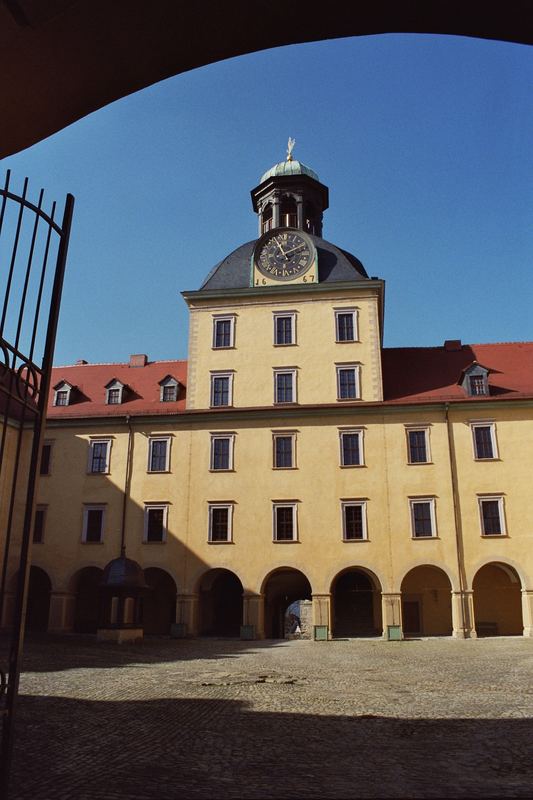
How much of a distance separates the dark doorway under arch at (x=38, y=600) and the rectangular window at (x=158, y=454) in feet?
25.3

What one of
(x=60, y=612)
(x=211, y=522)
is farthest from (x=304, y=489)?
(x=60, y=612)

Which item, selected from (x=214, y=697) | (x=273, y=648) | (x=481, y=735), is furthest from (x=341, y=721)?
(x=273, y=648)

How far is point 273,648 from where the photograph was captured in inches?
931

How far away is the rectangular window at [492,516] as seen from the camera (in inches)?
1134

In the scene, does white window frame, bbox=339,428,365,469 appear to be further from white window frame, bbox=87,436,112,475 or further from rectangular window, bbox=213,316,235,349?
white window frame, bbox=87,436,112,475

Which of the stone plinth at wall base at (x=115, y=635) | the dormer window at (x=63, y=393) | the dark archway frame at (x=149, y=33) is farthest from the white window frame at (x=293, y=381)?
the dark archway frame at (x=149, y=33)

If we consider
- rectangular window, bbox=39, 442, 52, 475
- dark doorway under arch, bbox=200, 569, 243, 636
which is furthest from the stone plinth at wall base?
rectangular window, bbox=39, 442, 52, 475

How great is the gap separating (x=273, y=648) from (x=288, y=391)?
12.4 metres

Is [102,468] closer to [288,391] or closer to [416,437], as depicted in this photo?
[288,391]

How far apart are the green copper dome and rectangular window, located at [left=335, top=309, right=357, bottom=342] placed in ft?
31.8

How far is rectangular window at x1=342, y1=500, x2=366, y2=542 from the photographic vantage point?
96.6 feet

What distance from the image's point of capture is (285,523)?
3006cm

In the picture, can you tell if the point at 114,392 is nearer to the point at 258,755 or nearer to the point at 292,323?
the point at 292,323

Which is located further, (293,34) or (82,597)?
(82,597)
